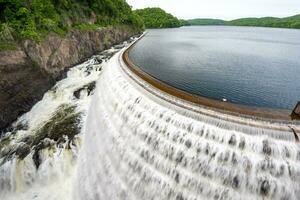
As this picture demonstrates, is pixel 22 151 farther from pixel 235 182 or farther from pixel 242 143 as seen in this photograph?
pixel 242 143

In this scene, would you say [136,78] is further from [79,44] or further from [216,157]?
[79,44]

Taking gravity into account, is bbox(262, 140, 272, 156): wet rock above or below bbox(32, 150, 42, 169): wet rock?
above

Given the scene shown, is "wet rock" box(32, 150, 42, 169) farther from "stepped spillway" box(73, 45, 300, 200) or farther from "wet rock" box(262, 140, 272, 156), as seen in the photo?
"wet rock" box(262, 140, 272, 156)

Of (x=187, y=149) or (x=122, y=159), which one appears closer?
(x=187, y=149)

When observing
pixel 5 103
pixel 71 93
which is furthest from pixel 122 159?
pixel 71 93

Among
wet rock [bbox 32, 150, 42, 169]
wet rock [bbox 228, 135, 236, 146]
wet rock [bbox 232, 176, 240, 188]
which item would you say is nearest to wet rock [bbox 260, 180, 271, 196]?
wet rock [bbox 232, 176, 240, 188]

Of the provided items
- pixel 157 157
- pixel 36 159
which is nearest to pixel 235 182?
pixel 157 157

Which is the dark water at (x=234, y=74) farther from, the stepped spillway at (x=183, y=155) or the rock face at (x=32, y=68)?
the rock face at (x=32, y=68)
